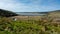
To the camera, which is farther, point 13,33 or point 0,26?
point 0,26

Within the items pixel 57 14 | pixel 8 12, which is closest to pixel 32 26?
pixel 8 12

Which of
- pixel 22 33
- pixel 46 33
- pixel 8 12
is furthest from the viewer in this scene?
pixel 8 12

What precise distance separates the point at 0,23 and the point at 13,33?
3.60 ft

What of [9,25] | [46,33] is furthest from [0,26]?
[46,33]

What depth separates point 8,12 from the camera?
840cm

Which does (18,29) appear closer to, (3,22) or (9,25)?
(9,25)

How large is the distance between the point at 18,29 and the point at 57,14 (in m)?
4.89

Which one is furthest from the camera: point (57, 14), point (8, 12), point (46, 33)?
point (57, 14)

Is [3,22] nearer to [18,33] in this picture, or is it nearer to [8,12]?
[18,33]

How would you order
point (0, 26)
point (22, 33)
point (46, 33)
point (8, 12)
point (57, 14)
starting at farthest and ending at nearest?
point (57, 14)
point (8, 12)
point (0, 26)
point (46, 33)
point (22, 33)

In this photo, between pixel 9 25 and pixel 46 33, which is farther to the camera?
pixel 9 25

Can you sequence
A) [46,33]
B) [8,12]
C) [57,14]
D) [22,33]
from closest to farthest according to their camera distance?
[22,33] < [46,33] < [8,12] < [57,14]

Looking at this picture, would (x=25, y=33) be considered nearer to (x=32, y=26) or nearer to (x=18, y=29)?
(x=18, y=29)

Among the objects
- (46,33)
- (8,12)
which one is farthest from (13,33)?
(8,12)
